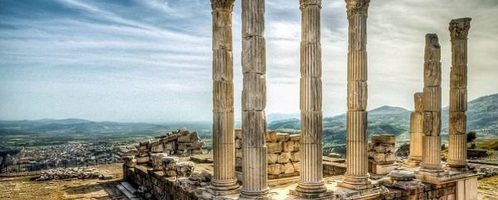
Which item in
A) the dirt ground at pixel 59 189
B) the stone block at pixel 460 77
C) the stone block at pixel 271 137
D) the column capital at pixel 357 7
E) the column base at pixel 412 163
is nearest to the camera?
the column capital at pixel 357 7

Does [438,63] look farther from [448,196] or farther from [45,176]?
[45,176]

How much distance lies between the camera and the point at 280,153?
51.2 ft

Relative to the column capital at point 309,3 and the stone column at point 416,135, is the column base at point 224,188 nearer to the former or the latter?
the column capital at point 309,3

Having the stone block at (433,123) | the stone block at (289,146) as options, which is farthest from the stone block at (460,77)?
the stone block at (289,146)

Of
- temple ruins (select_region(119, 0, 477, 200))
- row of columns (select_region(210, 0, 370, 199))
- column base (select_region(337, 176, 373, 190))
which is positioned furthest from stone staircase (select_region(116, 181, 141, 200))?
column base (select_region(337, 176, 373, 190))

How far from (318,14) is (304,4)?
0.56m

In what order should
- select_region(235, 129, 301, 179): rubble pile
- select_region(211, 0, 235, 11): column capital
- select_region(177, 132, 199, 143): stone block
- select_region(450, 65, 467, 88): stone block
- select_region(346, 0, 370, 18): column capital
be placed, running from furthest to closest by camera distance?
select_region(177, 132, 199, 143): stone block
select_region(450, 65, 467, 88): stone block
select_region(235, 129, 301, 179): rubble pile
select_region(346, 0, 370, 18): column capital
select_region(211, 0, 235, 11): column capital

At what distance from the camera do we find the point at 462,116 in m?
16.5

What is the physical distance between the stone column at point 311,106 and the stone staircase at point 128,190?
10327 millimetres

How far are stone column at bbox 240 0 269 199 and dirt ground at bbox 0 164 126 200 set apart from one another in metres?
10.4

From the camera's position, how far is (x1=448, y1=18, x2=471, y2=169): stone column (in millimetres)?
16484

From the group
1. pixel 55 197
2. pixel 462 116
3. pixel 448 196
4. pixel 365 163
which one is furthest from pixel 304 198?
pixel 55 197

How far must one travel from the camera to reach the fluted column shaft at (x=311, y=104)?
11195 millimetres

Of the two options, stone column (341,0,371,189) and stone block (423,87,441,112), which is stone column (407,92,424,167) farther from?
stone column (341,0,371,189)
